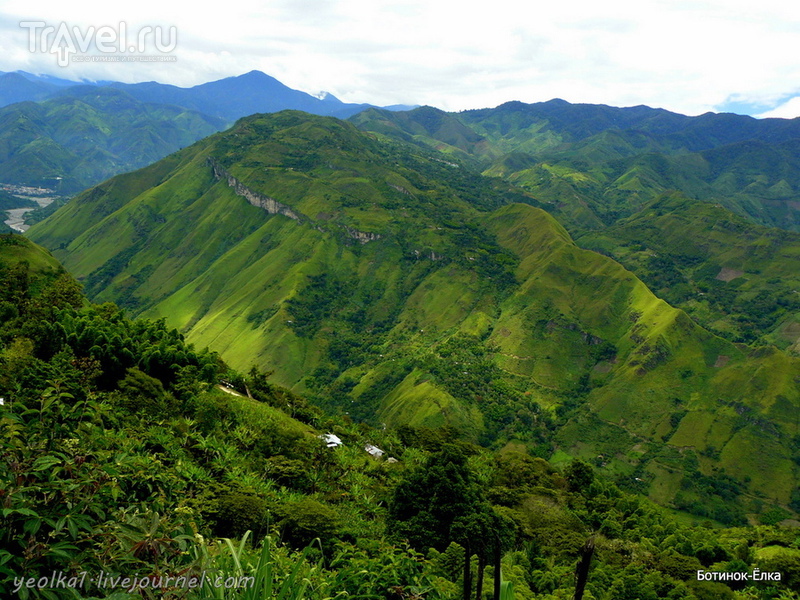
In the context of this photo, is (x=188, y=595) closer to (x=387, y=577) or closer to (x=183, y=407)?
(x=387, y=577)

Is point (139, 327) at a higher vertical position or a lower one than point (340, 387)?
higher

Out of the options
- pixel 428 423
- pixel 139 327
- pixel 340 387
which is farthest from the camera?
pixel 340 387

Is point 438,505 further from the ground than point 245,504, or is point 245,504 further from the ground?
point 245,504

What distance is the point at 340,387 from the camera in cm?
19725

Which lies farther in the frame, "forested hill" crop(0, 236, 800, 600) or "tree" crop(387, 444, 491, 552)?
"tree" crop(387, 444, 491, 552)

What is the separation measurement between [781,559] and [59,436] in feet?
183

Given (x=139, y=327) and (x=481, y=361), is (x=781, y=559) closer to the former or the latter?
(x=139, y=327)

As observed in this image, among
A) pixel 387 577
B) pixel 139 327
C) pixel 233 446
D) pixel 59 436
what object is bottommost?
pixel 233 446

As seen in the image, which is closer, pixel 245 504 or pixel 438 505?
pixel 245 504

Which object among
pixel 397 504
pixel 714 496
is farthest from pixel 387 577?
pixel 714 496

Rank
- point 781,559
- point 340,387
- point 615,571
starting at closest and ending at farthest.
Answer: point 615,571 < point 781,559 < point 340,387

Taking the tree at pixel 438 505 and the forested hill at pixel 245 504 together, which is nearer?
the forested hill at pixel 245 504

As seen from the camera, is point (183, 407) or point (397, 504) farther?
point (183, 407)

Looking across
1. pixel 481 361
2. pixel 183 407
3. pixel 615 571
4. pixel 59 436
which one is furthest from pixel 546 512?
pixel 481 361
